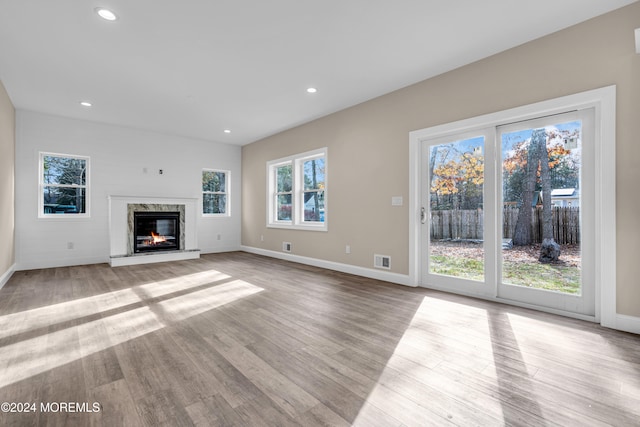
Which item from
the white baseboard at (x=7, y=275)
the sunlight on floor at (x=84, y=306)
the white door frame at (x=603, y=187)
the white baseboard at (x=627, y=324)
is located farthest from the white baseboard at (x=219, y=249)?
the white baseboard at (x=627, y=324)

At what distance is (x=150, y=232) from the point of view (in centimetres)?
632

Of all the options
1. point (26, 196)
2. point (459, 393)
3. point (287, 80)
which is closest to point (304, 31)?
point (287, 80)

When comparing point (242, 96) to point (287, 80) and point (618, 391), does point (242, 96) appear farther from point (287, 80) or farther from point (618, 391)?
point (618, 391)

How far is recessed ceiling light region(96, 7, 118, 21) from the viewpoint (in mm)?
2527

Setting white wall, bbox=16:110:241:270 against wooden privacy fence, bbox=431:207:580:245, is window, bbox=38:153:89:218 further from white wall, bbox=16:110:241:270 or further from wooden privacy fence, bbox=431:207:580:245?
wooden privacy fence, bbox=431:207:580:245

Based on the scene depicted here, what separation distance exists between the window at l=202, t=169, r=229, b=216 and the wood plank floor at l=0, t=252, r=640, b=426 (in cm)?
397

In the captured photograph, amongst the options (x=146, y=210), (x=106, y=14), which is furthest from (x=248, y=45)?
(x=146, y=210)

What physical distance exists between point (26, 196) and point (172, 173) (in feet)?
8.00

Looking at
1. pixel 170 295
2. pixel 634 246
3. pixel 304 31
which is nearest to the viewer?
pixel 634 246

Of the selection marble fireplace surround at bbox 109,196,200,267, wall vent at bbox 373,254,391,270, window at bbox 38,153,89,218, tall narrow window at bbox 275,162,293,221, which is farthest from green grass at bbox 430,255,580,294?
window at bbox 38,153,89,218

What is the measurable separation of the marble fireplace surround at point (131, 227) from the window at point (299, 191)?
70.3 inches

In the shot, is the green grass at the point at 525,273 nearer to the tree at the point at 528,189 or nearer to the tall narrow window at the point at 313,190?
the tree at the point at 528,189

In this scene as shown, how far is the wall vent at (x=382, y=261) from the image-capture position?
4281mm

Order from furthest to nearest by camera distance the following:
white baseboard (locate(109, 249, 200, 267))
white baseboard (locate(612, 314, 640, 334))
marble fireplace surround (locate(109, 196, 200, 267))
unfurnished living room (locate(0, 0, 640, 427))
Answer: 1. marble fireplace surround (locate(109, 196, 200, 267))
2. white baseboard (locate(109, 249, 200, 267))
3. white baseboard (locate(612, 314, 640, 334))
4. unfurnished living room (locate(0, 0, 640, 427))
